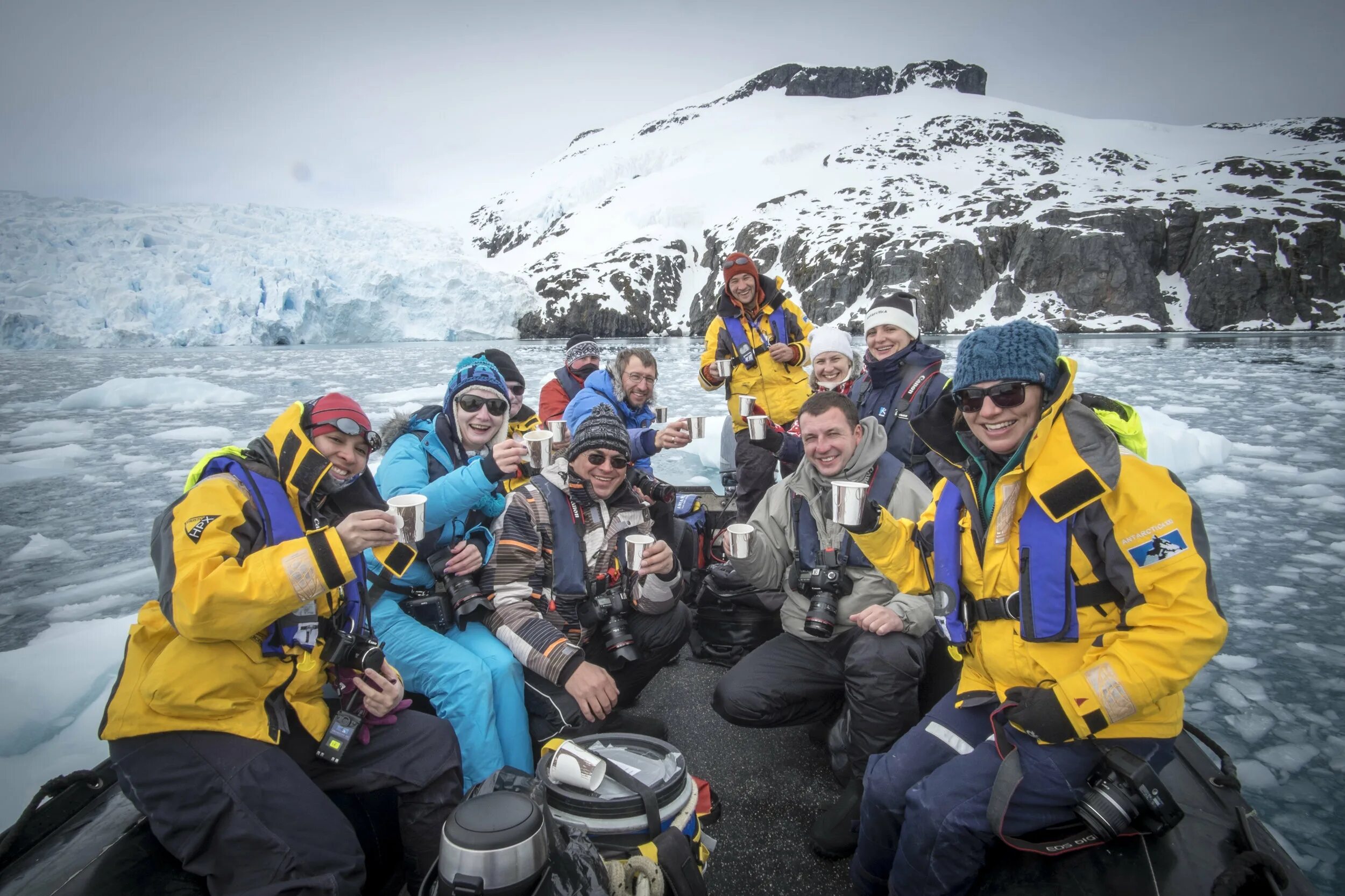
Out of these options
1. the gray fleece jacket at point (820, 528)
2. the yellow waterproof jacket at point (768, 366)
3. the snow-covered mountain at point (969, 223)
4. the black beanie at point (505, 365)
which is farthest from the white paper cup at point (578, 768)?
the snow-covered mountain at point (969, 223)

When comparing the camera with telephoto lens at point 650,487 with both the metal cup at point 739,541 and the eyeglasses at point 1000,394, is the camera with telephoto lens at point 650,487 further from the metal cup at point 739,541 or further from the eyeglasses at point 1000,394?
the eyeglasses at point 1000,394

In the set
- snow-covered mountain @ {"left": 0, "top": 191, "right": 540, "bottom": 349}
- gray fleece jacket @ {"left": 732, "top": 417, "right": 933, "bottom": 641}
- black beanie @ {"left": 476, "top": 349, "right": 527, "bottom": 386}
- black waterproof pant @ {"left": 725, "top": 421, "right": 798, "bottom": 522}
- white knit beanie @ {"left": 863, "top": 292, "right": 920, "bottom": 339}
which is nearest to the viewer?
gray fleece jacket @ {"left": 732, "top": 417, "right": 933, "bottom": 641}

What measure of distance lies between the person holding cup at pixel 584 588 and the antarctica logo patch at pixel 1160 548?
1.54 meters

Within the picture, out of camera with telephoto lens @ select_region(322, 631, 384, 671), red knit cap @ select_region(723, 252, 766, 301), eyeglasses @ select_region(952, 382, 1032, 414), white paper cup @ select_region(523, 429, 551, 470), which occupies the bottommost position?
camera with telephoto lens @ select_region(322, 631, 384, 671)

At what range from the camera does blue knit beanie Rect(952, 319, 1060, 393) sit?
5.70ft

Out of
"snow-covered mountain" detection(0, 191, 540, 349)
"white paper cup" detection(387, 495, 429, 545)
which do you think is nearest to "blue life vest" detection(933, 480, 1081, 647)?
"white paper cup" detection(387, 495, 429, 545)

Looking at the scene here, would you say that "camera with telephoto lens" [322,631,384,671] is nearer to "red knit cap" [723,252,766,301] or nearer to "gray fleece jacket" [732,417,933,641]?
"gray fleece jacket" [732,417,933,641]

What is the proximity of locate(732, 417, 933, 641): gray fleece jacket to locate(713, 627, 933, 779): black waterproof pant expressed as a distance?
0.10 metres

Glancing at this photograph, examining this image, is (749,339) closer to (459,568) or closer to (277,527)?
(459,568)

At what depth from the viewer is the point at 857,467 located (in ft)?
9.05

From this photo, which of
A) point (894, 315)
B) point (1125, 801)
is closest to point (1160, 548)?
point (1125, 801)

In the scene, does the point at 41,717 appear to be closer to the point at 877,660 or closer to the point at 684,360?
the point at 877,660

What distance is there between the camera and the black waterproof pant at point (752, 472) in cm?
466

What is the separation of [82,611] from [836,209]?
7992cm
